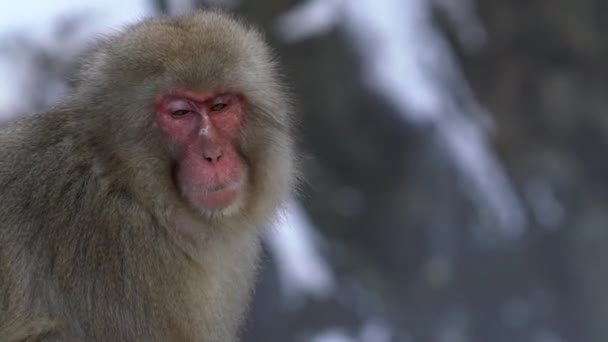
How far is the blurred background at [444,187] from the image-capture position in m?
9.62

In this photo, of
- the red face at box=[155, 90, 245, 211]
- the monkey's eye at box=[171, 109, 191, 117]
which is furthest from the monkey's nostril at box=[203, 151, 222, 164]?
the monkey's eye at box=[171, 109, 191, 117]

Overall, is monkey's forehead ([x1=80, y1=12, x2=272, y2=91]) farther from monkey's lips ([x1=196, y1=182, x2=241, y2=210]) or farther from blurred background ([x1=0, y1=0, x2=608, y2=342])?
blurred background ([x1=0, y1=0, x2=608, y2=342])

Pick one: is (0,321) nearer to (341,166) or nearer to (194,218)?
(194,218)

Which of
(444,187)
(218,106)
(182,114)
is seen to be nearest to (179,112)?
(182,114)

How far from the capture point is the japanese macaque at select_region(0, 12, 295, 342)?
4.05 metres

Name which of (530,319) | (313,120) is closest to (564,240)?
(530,319)

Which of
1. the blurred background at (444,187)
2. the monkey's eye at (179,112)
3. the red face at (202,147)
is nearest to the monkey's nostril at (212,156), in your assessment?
the red face at (202,147)

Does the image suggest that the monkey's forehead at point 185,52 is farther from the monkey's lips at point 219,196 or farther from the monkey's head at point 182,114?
the monkey's lips at point 219,196

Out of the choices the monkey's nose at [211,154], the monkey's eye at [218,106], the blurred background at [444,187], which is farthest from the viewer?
the blurred background at [444,187]

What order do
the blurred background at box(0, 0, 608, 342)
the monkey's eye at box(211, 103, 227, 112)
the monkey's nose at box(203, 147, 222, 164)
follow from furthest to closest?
the blurred background at box(0, 0, 608, 342), the monkey's eye at box(211, 103, 227, 112), the monkey's nose at box(203, 147, 222, 164)

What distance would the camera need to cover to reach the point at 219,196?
403 centimetres

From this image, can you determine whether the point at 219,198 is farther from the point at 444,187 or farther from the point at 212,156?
the point at 444,187

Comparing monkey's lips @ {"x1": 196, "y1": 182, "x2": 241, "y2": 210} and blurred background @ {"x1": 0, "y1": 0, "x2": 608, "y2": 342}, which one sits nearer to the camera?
monkey's lips @ {"x1": 196, "y1": 182, "x2": 241, "y2": 210}

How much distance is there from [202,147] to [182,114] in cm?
13
